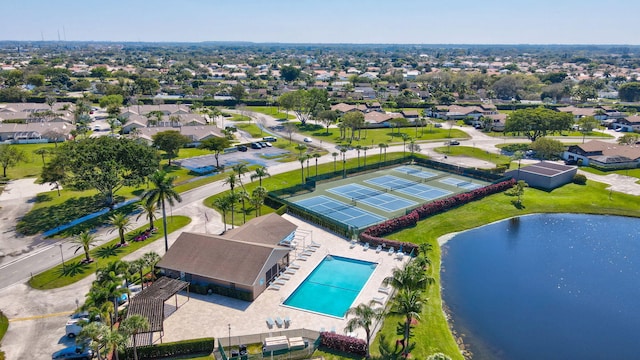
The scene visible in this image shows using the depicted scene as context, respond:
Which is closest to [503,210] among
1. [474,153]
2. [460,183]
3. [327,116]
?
[460,183]

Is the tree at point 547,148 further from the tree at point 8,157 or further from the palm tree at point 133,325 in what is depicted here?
the tree at point 8,157

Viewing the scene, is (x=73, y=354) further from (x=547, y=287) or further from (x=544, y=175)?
(x=544, y=175)

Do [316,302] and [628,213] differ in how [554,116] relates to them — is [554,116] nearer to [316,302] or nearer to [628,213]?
[628,213]

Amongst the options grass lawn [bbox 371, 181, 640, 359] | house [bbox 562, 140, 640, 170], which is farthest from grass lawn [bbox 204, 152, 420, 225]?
Answer: house [bbox 562, 140, 640, 170]

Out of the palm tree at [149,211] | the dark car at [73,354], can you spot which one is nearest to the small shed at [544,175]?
the palm tree at [149,211]

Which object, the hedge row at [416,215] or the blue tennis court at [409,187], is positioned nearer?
the hedge row at [416,215]

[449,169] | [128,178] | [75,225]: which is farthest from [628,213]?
[75,225]
